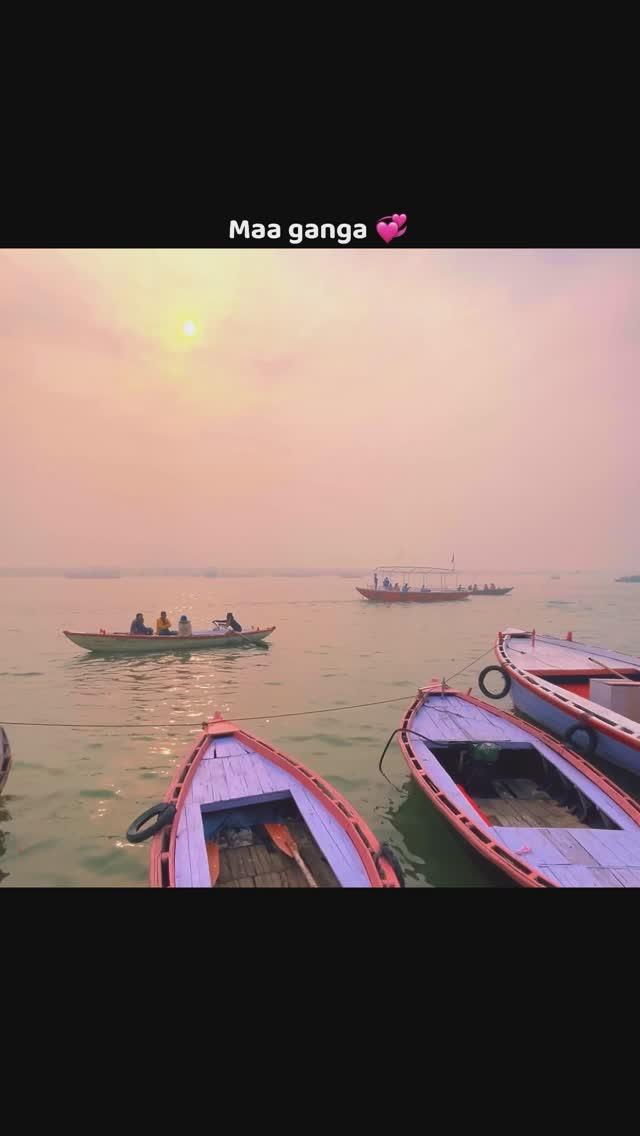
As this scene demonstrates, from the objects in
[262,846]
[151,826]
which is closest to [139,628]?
[151,826]

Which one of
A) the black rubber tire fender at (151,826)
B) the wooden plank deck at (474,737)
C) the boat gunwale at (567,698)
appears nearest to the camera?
the black rubber tire fender at (151,826)

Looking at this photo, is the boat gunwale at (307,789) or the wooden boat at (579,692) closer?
the boat gunwale at (307,789)

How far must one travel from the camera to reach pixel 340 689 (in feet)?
58.5

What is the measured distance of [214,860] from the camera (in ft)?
20.9

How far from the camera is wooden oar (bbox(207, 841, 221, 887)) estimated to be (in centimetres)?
606

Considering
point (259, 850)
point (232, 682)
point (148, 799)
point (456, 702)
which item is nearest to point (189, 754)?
point (148, 799)

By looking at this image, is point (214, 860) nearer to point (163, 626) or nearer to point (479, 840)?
point (479, 840)

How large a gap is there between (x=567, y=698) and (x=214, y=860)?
28.9 ft

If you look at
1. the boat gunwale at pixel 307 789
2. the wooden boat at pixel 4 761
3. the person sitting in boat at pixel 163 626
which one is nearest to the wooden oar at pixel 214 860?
the boat gunwale at pixel 307 789

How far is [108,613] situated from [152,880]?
4773 cm

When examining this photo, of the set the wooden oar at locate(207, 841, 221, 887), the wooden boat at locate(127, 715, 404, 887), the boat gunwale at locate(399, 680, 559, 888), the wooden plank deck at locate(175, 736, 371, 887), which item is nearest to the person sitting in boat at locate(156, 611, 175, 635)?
the wooden plank deck at locate(175, 736, 371, 887)

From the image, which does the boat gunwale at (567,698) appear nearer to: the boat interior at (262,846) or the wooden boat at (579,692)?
the wooden boat at (579,692)

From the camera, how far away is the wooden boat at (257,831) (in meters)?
5.55

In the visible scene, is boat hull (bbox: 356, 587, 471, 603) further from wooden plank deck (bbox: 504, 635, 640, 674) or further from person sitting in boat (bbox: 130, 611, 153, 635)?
wooden plank deck (bbox: 504, 635, 640, 674)
